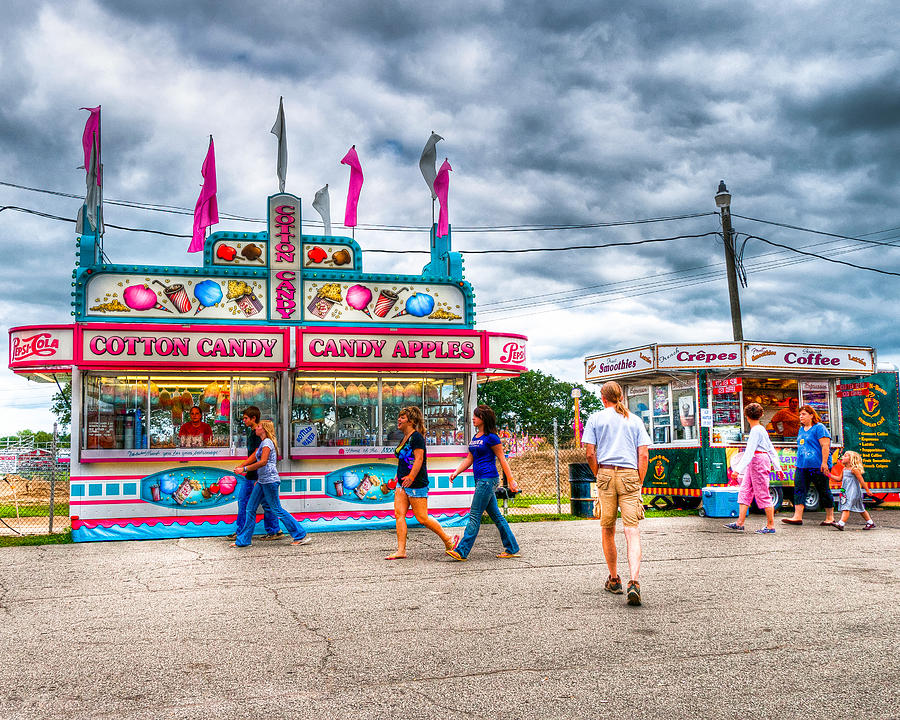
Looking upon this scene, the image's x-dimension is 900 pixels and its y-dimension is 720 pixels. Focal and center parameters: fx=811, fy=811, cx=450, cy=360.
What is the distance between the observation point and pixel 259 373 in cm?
1383

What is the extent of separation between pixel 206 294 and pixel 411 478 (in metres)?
6.14

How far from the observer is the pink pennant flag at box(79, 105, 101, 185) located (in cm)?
1495

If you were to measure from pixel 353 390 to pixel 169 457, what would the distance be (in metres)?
3.26

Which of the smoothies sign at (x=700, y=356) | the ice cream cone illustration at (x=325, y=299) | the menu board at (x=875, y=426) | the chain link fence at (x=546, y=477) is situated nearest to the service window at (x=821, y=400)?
the menu board at (x=875, y=426)

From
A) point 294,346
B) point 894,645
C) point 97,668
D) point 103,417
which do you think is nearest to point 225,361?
point 294,346

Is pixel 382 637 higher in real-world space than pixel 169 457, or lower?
lower

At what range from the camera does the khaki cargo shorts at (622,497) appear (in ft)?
23.9

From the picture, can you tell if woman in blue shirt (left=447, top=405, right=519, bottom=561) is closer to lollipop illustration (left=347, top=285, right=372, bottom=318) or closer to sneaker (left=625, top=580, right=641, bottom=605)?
sneaker (left=625, top=580, right=641, bottom=605)

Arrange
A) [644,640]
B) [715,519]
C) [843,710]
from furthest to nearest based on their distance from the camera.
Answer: [715,519] → [644,640] → [843,710]

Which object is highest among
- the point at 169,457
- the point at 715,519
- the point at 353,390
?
the point at 353,390

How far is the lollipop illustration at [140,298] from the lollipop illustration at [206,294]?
24.3 inches

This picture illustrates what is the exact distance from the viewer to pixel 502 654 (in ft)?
17.5

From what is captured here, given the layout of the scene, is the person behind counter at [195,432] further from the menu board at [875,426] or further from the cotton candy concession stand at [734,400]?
the menu board at [875,426]

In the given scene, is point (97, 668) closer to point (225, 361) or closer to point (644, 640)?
point (644, 640)
